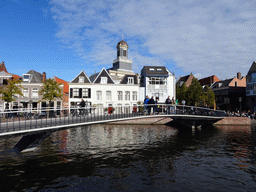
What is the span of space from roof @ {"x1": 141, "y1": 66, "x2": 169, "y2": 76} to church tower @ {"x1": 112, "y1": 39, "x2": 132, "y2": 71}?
14144 millimetres

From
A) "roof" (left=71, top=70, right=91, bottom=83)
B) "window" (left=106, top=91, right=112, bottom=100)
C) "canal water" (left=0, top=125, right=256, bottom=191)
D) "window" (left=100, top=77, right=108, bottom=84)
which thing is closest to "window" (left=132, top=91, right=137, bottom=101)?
"window" (left=106, top=91, right=112, bottom=100)

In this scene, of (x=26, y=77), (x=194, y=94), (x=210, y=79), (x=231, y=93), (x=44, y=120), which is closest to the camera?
(x=44, y=120)

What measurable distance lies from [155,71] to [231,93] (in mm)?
29841

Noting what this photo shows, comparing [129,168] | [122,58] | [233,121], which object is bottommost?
[129,168]

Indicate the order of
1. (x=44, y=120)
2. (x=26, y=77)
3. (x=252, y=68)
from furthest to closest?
(x=252, y=68) < (x=26, y=77) < (x=44, y=120)

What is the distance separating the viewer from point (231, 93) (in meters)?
63.2

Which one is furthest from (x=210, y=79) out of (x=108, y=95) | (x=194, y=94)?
(x=108, y=95)

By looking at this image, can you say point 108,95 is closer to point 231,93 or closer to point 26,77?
point 26,77

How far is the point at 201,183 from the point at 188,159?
4.58 meters

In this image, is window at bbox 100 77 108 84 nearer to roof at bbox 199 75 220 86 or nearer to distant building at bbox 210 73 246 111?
distant building at bbox 210 73 246 111

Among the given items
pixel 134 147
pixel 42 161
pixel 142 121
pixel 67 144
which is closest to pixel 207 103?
pixel 142 121

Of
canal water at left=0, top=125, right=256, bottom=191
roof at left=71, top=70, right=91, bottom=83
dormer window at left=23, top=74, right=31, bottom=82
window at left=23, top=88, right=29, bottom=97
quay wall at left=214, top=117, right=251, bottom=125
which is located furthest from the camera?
roof at left=71, top=70, right=91, bottom=83

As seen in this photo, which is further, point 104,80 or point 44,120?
point 104,80

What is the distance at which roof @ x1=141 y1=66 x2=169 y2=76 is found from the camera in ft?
166
